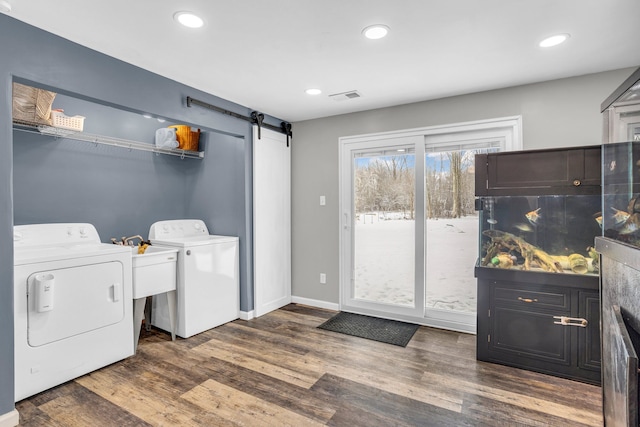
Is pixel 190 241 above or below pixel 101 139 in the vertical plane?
below

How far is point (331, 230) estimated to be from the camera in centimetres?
396

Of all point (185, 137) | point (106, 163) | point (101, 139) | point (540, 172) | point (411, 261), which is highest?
point (185, 137)

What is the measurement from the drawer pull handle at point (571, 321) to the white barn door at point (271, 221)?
2.79m

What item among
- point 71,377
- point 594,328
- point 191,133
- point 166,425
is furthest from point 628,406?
point 191,133

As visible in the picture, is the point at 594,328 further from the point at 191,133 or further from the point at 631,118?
the point at 191,133

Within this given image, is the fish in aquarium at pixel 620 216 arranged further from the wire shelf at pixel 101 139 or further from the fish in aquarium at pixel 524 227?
the wire shelf at pixel 101 139

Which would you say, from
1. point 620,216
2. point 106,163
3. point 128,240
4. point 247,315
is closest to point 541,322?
point 620,216

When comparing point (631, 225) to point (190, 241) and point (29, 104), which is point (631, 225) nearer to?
point (190, 241)

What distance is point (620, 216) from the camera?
1215mm

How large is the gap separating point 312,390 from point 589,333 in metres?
1.95

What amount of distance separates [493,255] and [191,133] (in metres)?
3.40

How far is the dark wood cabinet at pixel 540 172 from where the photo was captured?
2.28 m

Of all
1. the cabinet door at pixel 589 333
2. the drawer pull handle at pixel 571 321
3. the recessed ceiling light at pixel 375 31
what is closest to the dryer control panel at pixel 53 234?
the recessed ceiling light at pixel 375 31

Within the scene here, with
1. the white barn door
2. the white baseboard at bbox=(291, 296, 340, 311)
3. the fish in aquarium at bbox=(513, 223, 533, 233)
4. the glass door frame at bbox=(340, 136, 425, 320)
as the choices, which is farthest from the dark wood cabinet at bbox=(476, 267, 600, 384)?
the white barn door
